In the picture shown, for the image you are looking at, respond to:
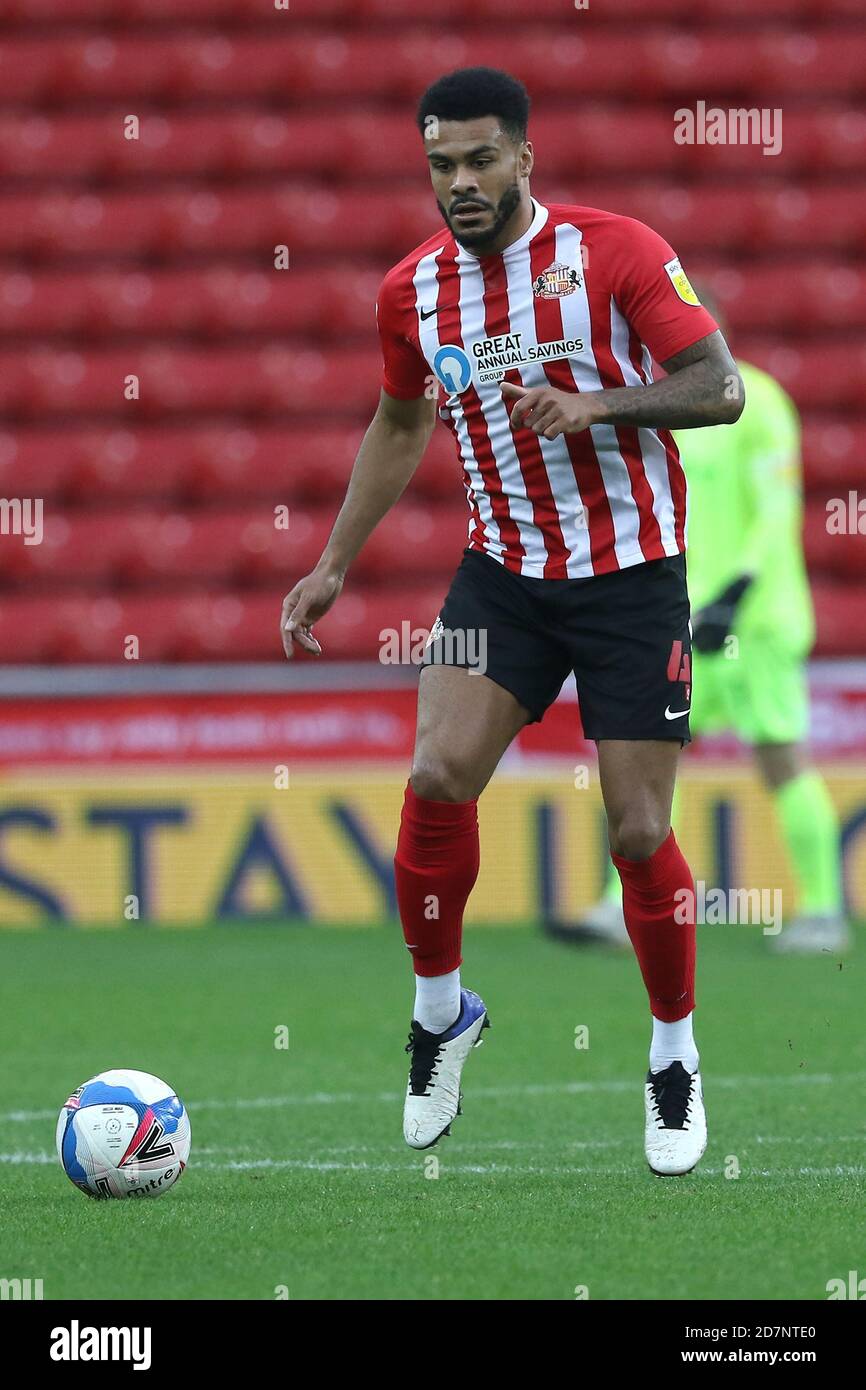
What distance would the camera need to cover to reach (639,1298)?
3.11m

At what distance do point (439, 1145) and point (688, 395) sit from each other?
175 centimetres

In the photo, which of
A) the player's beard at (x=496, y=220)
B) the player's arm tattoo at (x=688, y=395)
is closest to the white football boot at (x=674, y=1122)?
the player's arm tattoo at (x=688, y=395)

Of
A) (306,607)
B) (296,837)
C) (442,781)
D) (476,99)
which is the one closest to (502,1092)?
(442,781)

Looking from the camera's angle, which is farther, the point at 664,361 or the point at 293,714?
the point at 293,714

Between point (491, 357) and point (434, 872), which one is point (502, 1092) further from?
point (491, 357)

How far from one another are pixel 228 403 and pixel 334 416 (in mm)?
583

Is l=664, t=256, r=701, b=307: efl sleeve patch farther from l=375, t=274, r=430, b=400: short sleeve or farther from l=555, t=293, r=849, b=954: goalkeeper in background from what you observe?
l=555, t=293, r=849, b=954: goalkeeper in background

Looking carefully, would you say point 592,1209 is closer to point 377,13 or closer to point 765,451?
point 765,451

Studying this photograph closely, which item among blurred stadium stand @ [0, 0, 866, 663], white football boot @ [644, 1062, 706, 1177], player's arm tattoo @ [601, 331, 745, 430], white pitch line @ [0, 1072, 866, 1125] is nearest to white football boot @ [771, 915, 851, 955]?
white pitch line @ [0, 1072, 866, 1125]

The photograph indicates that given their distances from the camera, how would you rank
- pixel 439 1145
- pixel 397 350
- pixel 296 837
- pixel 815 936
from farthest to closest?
1. pixel 296 837
2. pixel 815 936
3. pixel 439 1145
4. pixel 397 350

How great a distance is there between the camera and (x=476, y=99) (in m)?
3.98

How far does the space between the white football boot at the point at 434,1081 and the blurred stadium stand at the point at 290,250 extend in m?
6.36

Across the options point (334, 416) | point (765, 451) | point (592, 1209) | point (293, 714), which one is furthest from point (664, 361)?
point (334, 416)

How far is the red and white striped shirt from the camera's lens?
410cm
